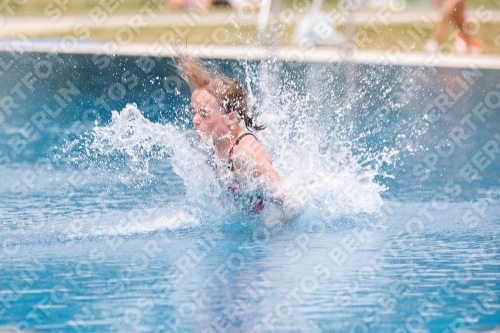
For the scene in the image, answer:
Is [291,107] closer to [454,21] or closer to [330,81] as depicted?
[330,81]

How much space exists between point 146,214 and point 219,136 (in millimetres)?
854

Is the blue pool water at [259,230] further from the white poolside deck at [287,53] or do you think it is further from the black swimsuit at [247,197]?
the white poolside deck at [287,53]

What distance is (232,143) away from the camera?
509 centimetres

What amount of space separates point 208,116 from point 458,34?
974 cm

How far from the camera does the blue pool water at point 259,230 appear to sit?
373 centimetres

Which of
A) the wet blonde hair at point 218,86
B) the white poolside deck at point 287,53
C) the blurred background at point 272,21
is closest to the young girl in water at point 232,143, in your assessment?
the wet blonde hair at point 218,86

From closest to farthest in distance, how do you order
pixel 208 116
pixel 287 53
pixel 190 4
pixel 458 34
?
pixel 208 116, pixel 287 53, pixel 458 34, pixel 190 4

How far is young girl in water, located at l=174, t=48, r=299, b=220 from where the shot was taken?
4992mm

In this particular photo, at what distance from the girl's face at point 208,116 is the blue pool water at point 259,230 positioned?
360mm

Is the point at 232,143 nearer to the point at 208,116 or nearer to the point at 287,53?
the point at 208,116

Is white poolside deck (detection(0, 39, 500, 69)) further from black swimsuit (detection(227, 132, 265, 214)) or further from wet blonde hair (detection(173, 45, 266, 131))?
black swimsuit (detection(227, 132, 265, 214))

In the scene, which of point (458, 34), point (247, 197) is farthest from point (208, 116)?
point (458, 34)

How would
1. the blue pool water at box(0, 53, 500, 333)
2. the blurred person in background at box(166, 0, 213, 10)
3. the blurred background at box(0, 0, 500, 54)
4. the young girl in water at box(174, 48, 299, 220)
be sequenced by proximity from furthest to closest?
the blurred person in background at box(166, 0, 213, 10) < the blurred background at box(0, 0, 500, 54) < the young girl in water at box(174, 48, 299, 220) < the blue pool water at box(0, 53, 500, 333)

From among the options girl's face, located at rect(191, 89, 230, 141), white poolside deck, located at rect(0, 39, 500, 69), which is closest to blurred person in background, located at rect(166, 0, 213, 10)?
white poolside deck, located at rect(0, 39, 500, 69)
